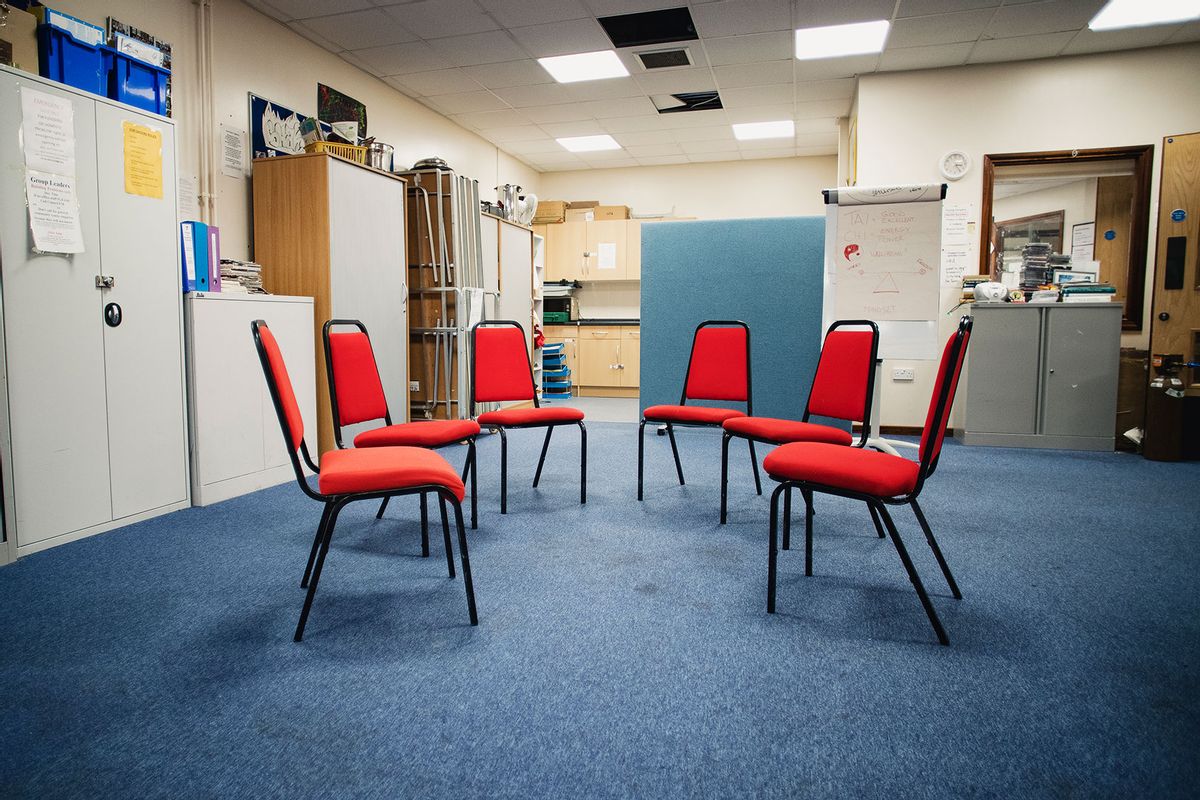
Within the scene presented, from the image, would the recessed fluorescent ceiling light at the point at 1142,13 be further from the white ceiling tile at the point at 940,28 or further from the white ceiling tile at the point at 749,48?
the white ceiling tile at the point at 749,48

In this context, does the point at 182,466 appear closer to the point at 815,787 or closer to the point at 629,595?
the point at 629,595

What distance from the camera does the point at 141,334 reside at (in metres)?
2.66

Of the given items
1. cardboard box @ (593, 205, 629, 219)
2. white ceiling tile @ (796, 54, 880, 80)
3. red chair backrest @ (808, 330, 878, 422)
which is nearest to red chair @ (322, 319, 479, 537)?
red chair backrest @ (808, 330, 878, 422)

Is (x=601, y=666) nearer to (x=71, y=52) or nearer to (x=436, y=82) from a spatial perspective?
(x=71, y=52)

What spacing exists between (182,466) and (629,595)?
2136 millimetres

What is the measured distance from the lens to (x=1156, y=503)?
3072mm

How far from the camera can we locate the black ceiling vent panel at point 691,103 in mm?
5613

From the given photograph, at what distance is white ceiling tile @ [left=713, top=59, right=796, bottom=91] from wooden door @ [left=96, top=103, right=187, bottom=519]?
385 centimetres

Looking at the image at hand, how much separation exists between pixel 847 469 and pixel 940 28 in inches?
152

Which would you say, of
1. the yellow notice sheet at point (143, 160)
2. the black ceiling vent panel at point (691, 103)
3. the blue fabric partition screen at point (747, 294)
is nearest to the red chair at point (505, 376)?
the yellow notice sheet at point (143, 160)

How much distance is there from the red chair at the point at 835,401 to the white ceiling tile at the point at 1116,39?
3.36m

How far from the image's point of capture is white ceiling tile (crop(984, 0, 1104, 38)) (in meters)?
3.90

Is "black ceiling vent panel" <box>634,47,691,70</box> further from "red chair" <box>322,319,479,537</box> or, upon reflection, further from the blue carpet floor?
the blue carpet floor

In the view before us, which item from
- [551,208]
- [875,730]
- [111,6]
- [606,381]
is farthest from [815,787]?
[551,208]
